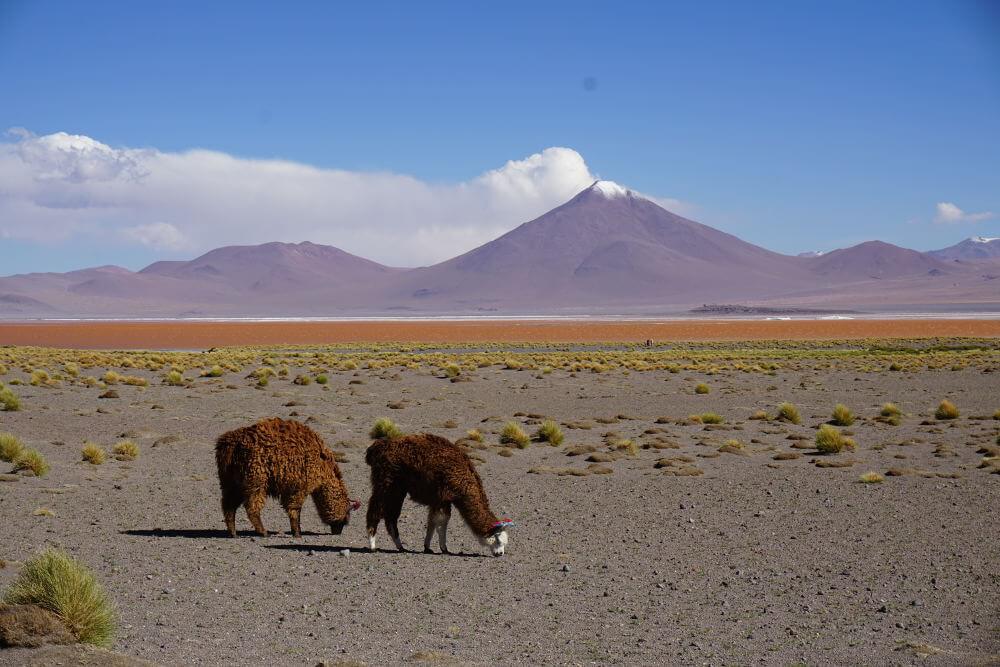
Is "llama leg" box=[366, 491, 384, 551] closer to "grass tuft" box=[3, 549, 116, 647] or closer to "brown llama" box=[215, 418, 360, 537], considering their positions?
"brown llama" box=[215, 418, 360, 537]

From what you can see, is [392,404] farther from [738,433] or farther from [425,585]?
[425,585]

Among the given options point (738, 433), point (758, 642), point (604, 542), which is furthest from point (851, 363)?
point (758, 642)

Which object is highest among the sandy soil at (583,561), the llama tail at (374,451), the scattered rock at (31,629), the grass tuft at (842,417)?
the llama tail at (374,451)

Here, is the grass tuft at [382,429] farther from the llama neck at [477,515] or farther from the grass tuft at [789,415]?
the llama neck at [477,515]

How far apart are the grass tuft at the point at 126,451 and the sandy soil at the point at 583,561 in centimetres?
41

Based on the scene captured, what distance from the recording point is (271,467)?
948cm

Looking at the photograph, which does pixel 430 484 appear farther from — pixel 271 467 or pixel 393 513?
pixel 271 467

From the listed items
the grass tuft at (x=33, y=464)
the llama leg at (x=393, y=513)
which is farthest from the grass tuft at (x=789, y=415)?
the grass tuft at (x=33, y=464)

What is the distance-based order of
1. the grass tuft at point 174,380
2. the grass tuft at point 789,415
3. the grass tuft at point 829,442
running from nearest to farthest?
the grass tuft at point 829,442, the grass tuft at point 789,415, the grass tuft at point 174,380

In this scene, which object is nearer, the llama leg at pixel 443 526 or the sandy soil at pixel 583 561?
the sandy soil at pixel 583 561

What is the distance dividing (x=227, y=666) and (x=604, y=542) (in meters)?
4.86

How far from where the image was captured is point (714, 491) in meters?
13.0

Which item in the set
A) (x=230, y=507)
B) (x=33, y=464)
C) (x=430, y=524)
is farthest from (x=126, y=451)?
(x=430, y=524)

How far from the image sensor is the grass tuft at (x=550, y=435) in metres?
18.0
